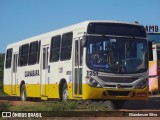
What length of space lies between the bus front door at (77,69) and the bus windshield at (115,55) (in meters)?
0.71

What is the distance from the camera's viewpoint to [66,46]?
68.7 feet

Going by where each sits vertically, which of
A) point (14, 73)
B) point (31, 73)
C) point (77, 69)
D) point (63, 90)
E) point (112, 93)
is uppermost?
point (14, 73)

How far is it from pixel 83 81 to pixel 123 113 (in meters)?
5.57

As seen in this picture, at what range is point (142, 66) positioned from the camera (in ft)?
62.8

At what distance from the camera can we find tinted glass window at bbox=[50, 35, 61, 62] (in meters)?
22.0

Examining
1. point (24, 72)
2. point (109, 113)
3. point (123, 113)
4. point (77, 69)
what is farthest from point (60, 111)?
point (24, 72)

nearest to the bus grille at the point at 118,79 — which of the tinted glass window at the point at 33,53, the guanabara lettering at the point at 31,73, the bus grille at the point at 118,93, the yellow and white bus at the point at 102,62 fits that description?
the yellow and white bus at the point at 102,62

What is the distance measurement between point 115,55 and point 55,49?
14.3 ft

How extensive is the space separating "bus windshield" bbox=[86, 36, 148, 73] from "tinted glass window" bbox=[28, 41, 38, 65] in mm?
7077

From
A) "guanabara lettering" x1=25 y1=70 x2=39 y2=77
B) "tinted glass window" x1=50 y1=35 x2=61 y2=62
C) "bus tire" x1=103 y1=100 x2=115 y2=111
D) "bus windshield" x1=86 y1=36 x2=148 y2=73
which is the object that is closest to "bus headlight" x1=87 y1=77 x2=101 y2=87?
"bus windshield" x1=86 y1=36 x2=148 y2=73

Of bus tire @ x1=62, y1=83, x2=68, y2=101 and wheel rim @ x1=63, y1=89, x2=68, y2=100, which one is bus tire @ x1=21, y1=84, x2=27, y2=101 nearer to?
bus tire @ x1=62, y1=83, x2=68, y2=101

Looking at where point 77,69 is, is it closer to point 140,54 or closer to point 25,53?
point 140,54

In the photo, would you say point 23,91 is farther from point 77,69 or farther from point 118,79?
point 118,79

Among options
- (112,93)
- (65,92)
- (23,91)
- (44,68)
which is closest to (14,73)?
(23,91)
